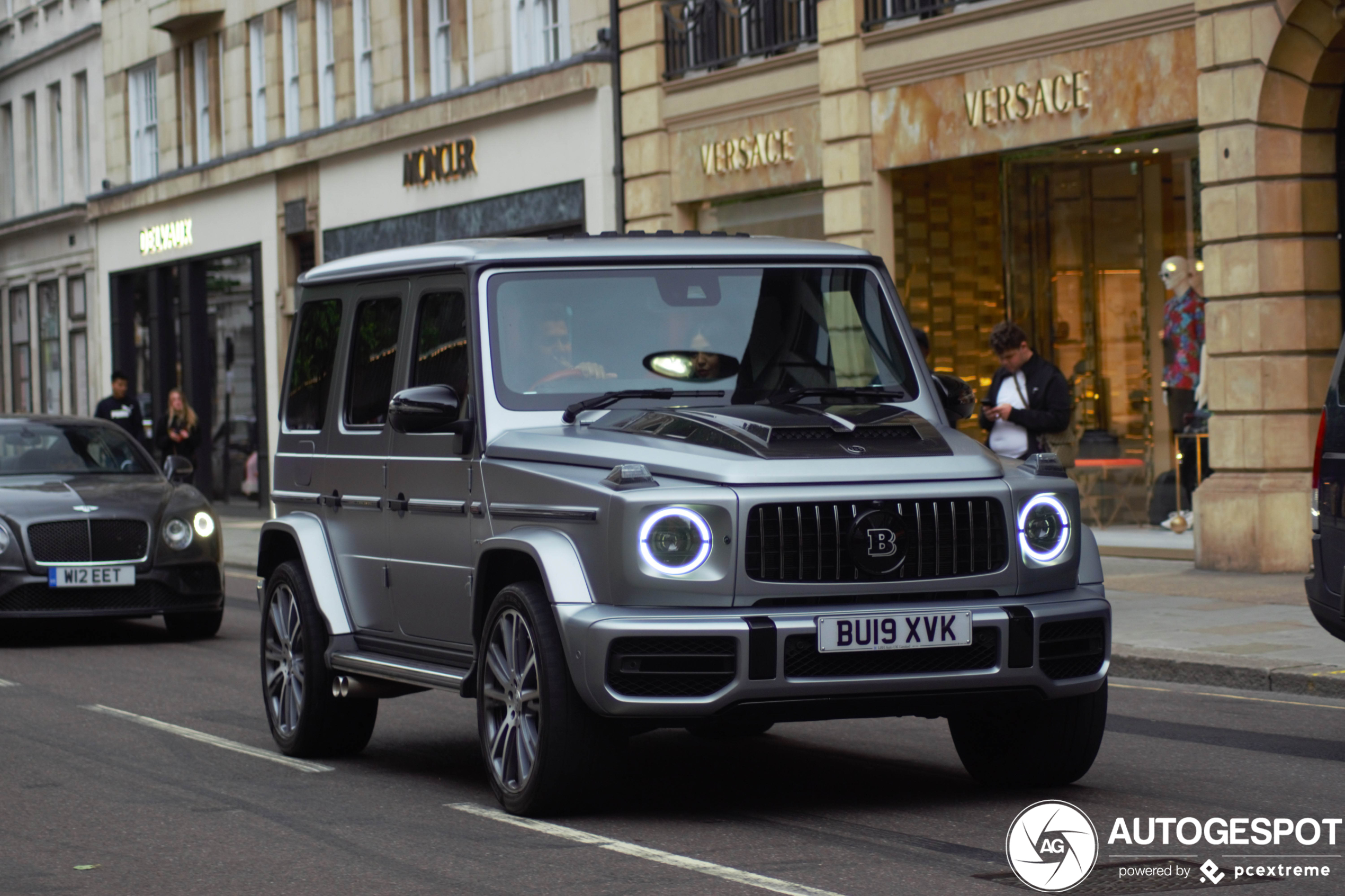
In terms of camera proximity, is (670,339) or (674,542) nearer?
(674,542)

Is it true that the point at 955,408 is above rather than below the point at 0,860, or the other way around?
above

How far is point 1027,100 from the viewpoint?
19109 mm

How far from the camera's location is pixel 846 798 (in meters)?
7.62

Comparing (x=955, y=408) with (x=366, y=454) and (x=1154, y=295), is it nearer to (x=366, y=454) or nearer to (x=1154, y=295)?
(x=366, y=454)

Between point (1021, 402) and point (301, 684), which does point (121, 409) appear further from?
point (301, 684)

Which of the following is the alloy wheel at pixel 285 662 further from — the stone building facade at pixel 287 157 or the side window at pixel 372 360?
the stone building facade at pixel 287 157

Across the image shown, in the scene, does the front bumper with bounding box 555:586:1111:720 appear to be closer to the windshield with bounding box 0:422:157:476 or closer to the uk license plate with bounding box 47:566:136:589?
the uk license plate with bounding box 47:566:136:589

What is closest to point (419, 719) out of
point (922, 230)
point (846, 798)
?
point (846, 798)

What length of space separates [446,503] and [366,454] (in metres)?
Result: 0.87

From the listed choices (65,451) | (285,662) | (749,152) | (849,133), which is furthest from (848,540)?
(749,152)

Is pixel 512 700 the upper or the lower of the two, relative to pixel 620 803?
upper

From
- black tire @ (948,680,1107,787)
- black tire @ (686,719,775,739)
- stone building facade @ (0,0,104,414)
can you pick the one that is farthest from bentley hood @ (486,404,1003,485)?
stone building facade @ (0,0,104,414)

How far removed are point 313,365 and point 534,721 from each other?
2869 mm

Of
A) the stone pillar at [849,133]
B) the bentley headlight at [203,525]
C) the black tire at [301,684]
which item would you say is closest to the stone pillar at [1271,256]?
the stone pillar at [849,133]
